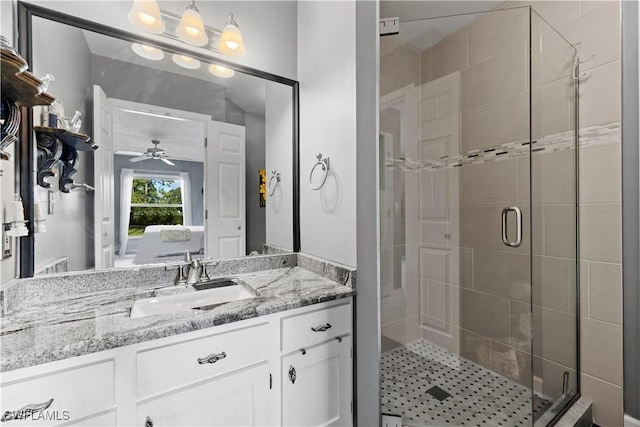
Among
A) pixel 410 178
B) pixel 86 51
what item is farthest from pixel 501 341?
pixel 86 51

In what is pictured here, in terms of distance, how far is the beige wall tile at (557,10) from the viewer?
56.6 inches

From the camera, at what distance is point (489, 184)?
1618mm

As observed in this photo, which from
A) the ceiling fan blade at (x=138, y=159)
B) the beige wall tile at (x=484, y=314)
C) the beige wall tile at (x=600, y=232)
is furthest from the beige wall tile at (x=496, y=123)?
the ceiling fan blade at (x=138, y=159)

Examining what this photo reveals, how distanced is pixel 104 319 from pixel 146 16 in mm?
1368

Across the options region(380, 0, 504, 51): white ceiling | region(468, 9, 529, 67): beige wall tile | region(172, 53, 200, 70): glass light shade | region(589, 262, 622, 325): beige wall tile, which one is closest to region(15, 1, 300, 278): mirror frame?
region(172, 53, 200, 70): glass light shade

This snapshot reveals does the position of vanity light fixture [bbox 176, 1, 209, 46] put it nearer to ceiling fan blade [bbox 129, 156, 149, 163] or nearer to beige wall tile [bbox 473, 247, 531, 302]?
ceiling fan blade [bbox 129, 156, 149, 163]

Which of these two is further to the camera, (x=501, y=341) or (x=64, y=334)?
(x=501, y=341)

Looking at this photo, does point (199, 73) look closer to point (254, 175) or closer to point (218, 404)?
Result: point (254, 175)

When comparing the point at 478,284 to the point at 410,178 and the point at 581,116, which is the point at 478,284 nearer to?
the point at 410,178

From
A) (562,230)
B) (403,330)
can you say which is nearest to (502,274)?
(562,230)

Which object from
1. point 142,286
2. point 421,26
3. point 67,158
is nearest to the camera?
point 67,158

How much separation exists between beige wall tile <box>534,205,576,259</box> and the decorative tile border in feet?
1.00

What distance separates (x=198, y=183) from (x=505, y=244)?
170 cm

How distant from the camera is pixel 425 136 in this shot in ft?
5.31
